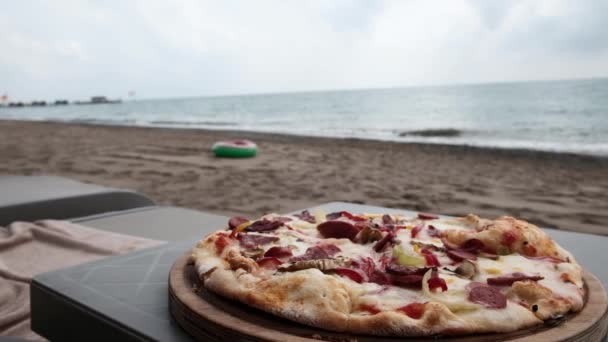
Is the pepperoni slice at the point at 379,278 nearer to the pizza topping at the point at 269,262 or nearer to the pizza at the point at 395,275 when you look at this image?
the pizza at the point at 395,275

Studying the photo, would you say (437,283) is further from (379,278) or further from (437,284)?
(379,278)

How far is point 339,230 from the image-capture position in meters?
1.80

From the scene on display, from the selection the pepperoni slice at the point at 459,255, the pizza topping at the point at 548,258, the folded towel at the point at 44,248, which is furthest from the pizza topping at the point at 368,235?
the folded towel at the point at 44,248

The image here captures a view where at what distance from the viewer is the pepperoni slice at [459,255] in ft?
5.02

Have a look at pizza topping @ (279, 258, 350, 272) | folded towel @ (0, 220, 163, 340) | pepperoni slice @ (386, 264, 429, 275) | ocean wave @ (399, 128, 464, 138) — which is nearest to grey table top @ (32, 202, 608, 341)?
pizza topping @ (279, 258, 350, 272)

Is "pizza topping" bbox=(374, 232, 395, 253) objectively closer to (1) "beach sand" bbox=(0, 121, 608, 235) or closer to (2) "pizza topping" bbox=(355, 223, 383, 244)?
(2) "pizza topping" bbox=(355, 223, 383, 244)

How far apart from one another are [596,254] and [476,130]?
21131 mm

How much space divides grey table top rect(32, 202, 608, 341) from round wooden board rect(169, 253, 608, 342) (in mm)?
85

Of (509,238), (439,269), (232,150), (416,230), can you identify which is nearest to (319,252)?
(439,269)

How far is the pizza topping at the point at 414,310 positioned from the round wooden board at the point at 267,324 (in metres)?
0.07

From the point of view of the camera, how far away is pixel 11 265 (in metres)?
3.10

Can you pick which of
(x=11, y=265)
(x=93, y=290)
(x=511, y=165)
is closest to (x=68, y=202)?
(x=11, y=265)

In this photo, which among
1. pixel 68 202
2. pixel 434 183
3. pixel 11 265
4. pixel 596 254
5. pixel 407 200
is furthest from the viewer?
pixel 434 183

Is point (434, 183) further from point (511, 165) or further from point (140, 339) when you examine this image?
point (140, 339)
